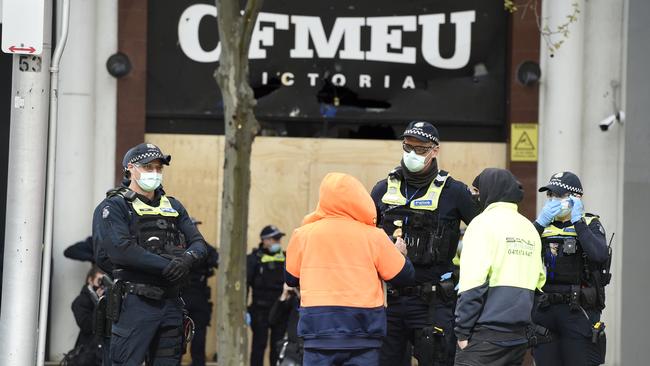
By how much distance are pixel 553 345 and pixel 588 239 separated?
924mm

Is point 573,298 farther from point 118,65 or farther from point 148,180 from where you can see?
point 118,65

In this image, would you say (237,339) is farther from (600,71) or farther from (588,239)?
(600,71)

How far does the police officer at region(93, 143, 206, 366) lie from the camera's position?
28.6 ft

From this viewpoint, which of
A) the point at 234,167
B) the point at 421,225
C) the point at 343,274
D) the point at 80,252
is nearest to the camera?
the point at 343,274

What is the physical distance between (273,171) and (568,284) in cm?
550

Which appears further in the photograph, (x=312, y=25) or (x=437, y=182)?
(x=312, y=25)

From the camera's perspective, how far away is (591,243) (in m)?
9.27

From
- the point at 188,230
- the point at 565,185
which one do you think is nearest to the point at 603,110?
the point at 565,185

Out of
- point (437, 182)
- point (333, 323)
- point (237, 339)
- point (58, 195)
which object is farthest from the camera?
point (58, 195)

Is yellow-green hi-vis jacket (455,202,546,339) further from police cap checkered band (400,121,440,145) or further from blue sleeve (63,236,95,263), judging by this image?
blue sleeve (63,236,95,263)

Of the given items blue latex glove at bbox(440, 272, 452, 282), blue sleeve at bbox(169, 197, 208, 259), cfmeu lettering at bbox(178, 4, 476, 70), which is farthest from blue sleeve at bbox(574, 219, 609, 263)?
cfmeu lettering at bbox(178, 4, 476, 70)

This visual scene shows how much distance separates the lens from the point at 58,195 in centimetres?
1391

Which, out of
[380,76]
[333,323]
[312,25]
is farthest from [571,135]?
[333,323]

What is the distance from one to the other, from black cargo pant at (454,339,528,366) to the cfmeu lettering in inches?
290
